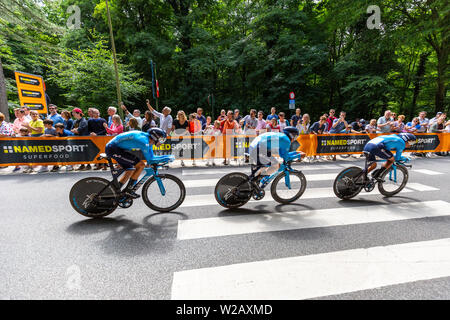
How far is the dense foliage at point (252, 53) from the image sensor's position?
15.9m

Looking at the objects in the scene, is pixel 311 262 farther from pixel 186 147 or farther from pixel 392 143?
pixel 186 147

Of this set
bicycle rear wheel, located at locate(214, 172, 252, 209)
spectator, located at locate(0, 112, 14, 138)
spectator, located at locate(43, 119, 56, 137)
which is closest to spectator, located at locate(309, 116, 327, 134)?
bicycle rear wheel, located at locate(214, 172, 252, 209)

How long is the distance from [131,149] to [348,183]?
463cm

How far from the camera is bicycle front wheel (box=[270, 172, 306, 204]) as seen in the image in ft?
15.6

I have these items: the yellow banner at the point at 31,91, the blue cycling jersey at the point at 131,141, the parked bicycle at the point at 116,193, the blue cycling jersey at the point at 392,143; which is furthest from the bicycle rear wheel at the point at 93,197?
the yellow banner at the point at 31,91

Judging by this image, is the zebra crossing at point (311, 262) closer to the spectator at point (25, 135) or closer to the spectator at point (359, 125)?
the spectator at point (25, 135)

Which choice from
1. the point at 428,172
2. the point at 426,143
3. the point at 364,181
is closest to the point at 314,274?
the point at 364,181

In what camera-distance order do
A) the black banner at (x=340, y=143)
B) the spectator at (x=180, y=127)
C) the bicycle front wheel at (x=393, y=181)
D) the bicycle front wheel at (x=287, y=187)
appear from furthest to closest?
the black banner at (x=340, y=143) → the spectator at (x=180, y=127) → the bicycle front wheel at (x=393, y=181) → the bicycle front wheel at (x=287, y=187)

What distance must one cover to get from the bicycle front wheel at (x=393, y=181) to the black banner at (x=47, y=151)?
9088mm

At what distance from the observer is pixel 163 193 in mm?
4391

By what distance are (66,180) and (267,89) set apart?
1962cm

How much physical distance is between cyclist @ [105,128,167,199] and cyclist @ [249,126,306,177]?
1848 mm

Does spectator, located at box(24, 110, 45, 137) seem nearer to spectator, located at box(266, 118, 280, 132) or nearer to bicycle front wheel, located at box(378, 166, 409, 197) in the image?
spectator, located at box(266, 118, 280, 132)

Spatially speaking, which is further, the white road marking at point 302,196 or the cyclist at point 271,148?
the white road marking at point 302,196
